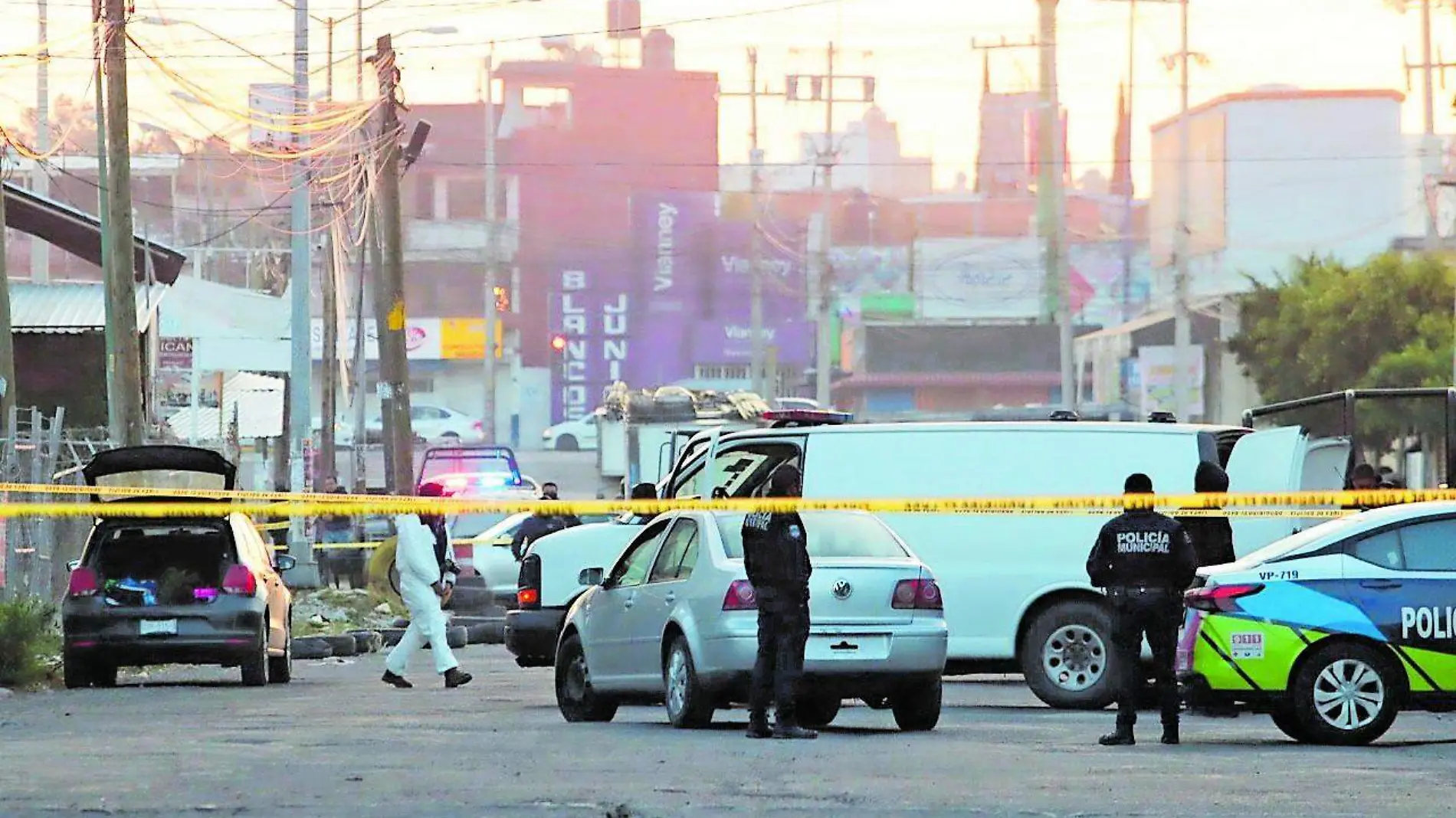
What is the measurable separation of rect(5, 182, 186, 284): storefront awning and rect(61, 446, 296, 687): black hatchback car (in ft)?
68.1

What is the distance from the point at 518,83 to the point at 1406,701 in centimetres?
10614

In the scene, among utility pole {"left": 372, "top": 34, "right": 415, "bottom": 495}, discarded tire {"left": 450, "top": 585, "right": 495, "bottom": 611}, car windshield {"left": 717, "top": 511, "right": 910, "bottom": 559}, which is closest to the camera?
car windshield {"left": 717, "top": 511, "right": 910, "bottom": 559}

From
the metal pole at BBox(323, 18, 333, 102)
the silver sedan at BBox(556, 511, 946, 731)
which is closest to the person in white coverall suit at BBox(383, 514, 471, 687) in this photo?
the silver sedan at BBox(556, 511, 946, 731)

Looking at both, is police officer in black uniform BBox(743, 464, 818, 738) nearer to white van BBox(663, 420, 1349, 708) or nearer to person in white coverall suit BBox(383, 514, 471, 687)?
white van BBox(663, 420, 1349, 708)

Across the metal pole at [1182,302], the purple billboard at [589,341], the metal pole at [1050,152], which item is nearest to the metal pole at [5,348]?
the metal pole at [1182,302]

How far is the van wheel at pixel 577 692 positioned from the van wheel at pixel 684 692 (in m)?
1.06

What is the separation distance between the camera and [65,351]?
43.4m

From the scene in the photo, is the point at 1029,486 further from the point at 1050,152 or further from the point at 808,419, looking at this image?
the point at 1050,152

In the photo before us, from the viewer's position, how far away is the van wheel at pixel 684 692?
49.8 ft

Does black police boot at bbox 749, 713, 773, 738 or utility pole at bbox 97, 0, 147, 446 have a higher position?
utility pole at bbox 97, 0, 147, 446

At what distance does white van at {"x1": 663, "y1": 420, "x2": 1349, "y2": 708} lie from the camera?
1830cm

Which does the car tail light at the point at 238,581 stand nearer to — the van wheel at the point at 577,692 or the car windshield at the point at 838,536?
the van wheel at the point at 577,692

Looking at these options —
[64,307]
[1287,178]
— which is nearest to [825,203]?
[1287,178]

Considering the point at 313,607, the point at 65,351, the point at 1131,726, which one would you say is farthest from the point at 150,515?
the point at 65,351
